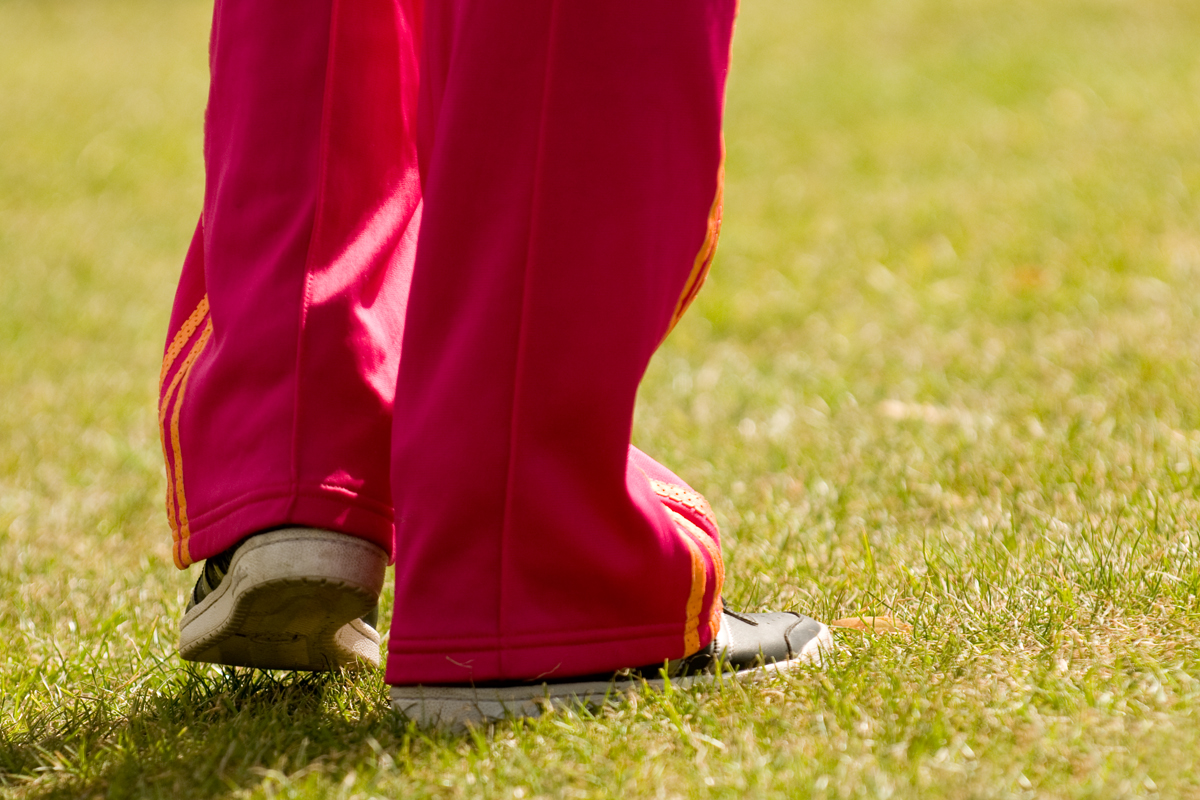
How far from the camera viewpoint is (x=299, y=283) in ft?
5.33

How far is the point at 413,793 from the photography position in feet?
4.61

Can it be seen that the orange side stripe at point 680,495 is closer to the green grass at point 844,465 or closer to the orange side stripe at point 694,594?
the orange side stripe at point 694,594

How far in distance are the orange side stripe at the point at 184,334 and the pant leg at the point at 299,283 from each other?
87 mm

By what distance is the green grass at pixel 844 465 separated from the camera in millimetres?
1460

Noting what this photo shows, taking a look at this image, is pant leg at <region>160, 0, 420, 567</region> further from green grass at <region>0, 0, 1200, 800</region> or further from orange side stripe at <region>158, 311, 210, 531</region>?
green grass at <region>0, 0, 1200, 800</region>

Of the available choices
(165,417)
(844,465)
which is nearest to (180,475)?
(165,417)

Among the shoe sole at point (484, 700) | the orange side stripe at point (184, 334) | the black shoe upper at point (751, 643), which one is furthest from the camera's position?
the orange side stripe at point (184, 334)

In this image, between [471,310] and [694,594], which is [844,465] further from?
[471,310]

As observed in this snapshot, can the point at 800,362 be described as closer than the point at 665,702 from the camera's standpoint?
No

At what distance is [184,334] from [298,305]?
27 cm

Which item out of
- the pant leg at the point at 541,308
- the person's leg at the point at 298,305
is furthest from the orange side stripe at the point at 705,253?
the person's leg at the point at 298,305

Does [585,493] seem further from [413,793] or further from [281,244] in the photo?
[281,244]

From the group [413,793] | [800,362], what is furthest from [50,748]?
[800,362]

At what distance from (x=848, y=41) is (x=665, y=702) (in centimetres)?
835
